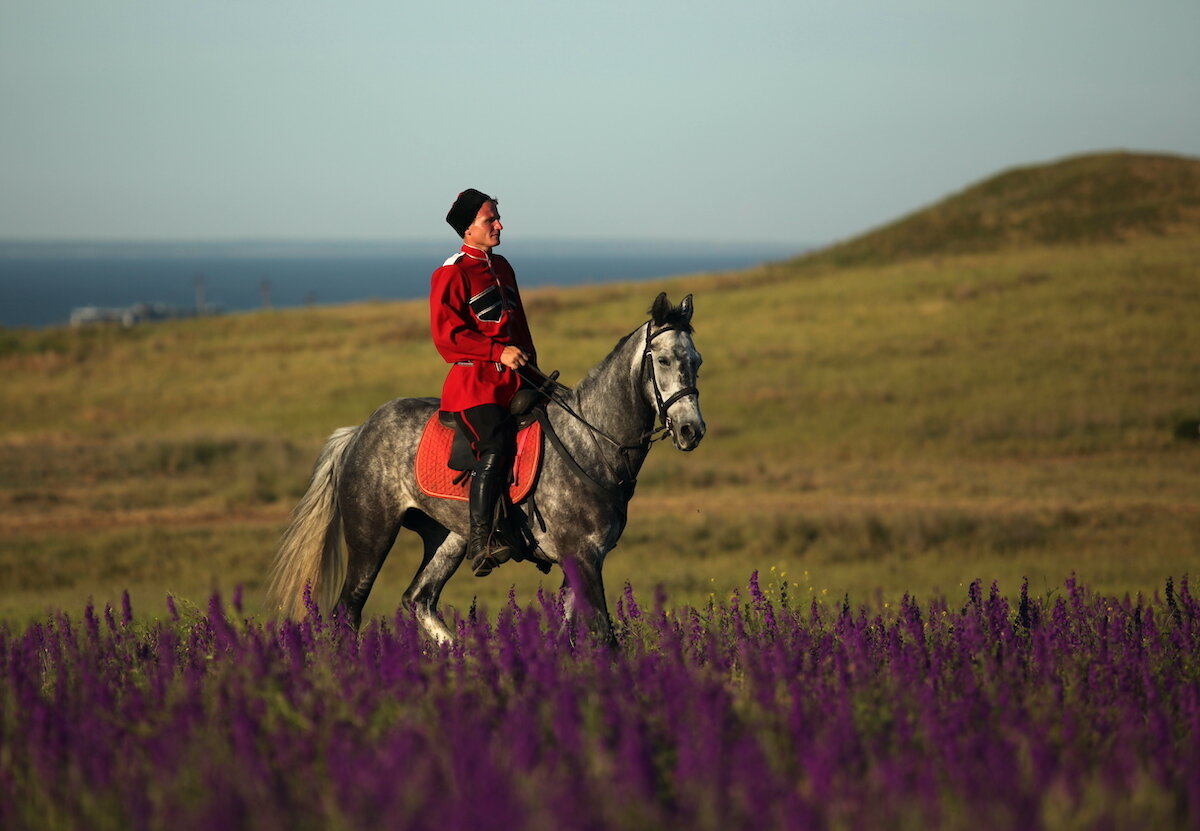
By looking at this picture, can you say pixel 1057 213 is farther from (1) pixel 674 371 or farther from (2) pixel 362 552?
(1) pixel 674 371

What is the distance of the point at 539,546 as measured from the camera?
7363 millimetres

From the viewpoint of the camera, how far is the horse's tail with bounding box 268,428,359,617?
807 centimetres

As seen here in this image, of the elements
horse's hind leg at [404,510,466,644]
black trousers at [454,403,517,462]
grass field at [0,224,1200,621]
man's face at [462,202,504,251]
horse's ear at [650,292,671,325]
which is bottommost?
grass field at [0,224,1200,621]

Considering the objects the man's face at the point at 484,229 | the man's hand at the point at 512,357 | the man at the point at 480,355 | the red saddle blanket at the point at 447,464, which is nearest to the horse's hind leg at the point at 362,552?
the red saddle blanket at the point at 447,464

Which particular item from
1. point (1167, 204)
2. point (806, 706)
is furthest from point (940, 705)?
point (1167, 204)

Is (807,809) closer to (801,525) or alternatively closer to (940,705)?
(940,705)

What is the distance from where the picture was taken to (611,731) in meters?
4.06

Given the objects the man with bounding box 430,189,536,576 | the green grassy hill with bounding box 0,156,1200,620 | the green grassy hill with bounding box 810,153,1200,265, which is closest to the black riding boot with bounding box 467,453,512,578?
the man with bounding box 430,189,536,576

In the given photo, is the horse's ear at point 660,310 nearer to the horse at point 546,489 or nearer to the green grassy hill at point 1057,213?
the horse at point 546,489

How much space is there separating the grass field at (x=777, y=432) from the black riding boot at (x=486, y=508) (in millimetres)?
1609

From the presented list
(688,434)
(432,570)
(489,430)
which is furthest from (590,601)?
(432,570)

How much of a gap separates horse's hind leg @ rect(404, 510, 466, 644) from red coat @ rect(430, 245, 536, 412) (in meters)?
1.01

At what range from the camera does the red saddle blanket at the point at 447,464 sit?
7.24m

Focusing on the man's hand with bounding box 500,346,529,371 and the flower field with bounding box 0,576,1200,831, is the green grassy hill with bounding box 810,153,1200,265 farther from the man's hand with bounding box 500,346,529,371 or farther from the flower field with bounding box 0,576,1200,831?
the flower field with bounding box 0,576,1200,831
